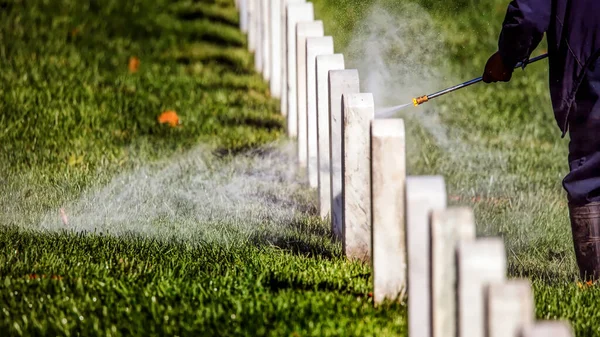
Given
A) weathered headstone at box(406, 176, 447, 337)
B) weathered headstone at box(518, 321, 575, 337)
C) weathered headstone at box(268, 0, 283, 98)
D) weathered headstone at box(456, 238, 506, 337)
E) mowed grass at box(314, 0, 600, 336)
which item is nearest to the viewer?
weathered headstone at box(518, 321, 575, 337)

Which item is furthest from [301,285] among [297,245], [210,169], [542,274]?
[210,169]

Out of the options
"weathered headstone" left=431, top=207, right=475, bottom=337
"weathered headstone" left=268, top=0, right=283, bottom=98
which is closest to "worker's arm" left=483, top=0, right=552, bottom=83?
"weathered headstone" left=431, top=207, right=475, bottom=337

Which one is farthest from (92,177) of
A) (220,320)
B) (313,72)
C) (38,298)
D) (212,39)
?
(212,39)

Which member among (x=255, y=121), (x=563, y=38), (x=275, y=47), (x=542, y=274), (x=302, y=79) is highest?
(x=563, y=38)

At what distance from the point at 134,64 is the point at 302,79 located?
117 inches

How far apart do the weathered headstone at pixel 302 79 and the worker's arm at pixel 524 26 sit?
194 cm

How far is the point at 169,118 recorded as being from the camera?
8398 millimetres

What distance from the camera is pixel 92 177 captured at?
6707mm

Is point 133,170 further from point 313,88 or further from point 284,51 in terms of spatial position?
point 284,51

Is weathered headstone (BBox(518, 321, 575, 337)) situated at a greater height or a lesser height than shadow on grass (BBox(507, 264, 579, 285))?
greater

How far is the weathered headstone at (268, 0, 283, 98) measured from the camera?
8531 millimetres

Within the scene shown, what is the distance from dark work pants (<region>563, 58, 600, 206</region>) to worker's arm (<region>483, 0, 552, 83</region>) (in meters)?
0.30

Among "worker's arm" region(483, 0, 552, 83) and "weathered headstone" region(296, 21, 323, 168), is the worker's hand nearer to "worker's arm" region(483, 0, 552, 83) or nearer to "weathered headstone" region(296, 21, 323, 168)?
"worker's arm" region(483, 0, 552, 83)

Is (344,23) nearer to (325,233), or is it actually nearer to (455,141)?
(455,141)
